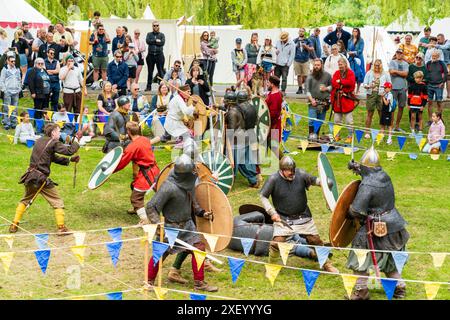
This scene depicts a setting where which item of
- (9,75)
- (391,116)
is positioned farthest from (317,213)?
(9,75)

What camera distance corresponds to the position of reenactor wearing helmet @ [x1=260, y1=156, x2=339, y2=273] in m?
10.4

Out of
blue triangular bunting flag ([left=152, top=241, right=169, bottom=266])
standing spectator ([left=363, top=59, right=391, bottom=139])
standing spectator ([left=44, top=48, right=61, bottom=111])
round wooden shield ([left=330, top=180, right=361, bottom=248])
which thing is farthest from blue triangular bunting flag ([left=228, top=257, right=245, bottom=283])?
standing spectator ([left=44, top=48, right=61, bottom=111])

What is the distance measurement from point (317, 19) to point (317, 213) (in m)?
30.6

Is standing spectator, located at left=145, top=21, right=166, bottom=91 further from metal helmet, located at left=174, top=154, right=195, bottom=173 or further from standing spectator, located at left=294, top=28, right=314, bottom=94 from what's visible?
metal helmet, located at left=174, top=154, right=195, bottom=173

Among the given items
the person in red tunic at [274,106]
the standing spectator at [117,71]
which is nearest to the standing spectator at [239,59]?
the standing spectator at [117,71]

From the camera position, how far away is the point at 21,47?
2109 centimetres

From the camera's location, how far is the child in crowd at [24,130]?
17.8 meters

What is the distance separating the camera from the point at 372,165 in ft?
32.1

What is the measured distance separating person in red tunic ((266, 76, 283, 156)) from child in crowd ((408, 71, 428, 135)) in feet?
13.7

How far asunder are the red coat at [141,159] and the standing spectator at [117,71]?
7560 mm

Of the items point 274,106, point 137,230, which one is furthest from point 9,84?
point 137,230

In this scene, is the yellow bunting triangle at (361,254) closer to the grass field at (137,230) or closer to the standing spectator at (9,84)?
the grass field at (137,230)

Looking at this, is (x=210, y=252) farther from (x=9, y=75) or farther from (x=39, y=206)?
(x=9, y=75)

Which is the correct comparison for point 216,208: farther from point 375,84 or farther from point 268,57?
point 268,57
